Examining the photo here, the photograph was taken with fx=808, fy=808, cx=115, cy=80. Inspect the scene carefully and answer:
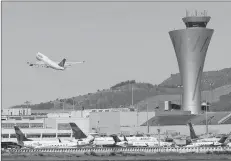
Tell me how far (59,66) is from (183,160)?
34.6 meters

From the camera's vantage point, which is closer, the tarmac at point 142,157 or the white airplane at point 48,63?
the tarmac at point 142,157

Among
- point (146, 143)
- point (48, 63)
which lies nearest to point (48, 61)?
point (48, 63)

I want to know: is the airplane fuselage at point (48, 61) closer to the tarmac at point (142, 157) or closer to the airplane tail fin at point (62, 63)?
the airplane tail fin at point (62, 63)

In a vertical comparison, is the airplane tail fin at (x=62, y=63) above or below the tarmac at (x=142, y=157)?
above

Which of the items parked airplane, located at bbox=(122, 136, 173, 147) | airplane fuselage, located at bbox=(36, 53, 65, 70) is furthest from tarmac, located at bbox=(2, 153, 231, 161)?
parked airplane, located at bbox=(122, 136, 173, 147)

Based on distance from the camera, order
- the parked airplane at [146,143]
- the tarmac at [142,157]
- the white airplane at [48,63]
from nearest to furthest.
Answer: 1. the tarmac at [142,157]
2. the white airplane at [48,63]
3. the parked airplane at [146,143]

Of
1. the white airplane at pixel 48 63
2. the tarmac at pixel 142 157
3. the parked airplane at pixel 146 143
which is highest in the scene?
the white airplane at pixel 48 63

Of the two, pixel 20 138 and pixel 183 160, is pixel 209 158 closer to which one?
pixel 183 160

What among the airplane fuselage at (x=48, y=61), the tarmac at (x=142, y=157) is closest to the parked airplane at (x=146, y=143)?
the airplane fuselage at (x=48, y=61)

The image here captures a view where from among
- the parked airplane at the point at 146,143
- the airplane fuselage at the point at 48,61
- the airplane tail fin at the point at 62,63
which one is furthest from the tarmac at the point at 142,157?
the parked airplane at the point at 146,143

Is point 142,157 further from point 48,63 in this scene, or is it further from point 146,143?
point 146,143

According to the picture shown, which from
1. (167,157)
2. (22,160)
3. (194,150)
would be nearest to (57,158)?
(22,160)

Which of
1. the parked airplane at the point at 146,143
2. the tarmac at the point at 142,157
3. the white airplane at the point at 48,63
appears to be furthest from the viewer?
the parked airplane at the point at 146,143

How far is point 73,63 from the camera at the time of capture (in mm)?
132625
